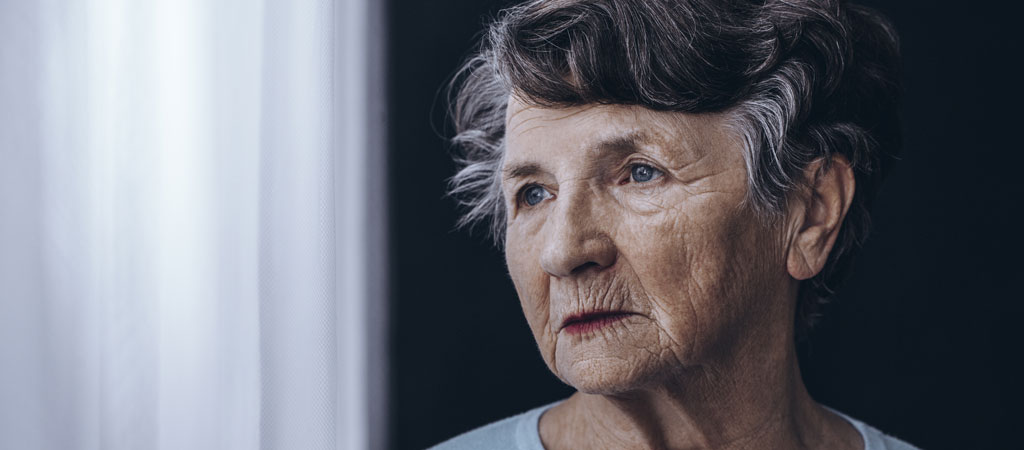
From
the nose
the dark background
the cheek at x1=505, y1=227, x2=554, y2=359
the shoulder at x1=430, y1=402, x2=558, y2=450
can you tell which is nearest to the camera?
the nose

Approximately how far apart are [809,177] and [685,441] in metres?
0.47

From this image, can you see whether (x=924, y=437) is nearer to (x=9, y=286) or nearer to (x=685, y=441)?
(x=685, y=441)

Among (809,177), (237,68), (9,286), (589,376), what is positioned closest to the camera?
(9,286)

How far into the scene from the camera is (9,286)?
0.90 metres

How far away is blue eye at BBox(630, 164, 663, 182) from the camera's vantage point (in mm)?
1312

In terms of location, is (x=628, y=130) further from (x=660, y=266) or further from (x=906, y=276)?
(x=906, y=276)

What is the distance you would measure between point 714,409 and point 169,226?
856mm

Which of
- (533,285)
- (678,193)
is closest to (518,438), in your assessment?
(533,285)

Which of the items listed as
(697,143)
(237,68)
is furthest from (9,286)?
(697,143)

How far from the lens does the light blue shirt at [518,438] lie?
153 centimetres

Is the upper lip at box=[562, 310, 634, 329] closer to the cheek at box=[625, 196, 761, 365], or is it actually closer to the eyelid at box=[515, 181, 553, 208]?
the cheek at box=[625, 196, 761, 365]

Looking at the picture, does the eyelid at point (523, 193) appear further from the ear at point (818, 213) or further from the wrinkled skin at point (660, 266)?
the ear at point (818, 213)

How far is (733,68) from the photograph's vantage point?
131 centimetres

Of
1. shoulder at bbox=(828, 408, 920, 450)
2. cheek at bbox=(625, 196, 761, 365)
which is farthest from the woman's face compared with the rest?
shoulder at bbox=(828, 408, 920, 450)
